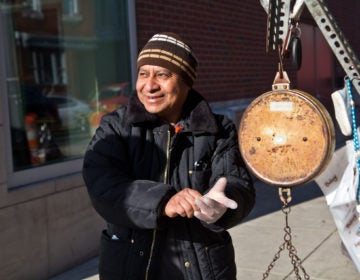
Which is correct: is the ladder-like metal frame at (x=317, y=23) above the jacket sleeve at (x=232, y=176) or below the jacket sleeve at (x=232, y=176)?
above

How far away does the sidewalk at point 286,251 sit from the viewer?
4559 mm

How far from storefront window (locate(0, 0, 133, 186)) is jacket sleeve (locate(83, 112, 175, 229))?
2.47 m

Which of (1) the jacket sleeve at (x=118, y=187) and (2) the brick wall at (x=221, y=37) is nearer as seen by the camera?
(1) the jacket sleeve at (x=118, y=187)

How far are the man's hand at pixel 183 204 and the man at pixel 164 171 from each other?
95 millimetres

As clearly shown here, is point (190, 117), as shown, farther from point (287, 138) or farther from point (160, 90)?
point (287, 138)

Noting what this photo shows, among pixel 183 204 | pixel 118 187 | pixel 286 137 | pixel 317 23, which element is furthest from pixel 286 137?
pixel 118 187

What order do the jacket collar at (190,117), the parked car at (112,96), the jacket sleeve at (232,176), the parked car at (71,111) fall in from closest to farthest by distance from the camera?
the jacket sleeve at (232,176) < the jacket collar at (190,117) < the parked car at (71,111) < the parked car at (112,96)

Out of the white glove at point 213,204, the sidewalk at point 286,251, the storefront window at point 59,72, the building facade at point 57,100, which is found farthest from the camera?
the storefront window at point 59,72

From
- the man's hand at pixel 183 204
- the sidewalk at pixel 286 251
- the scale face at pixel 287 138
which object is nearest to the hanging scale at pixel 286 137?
the scale face at pixel 287 138

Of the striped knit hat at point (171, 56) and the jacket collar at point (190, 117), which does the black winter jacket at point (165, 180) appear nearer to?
the jacket collar at point (190, 117)

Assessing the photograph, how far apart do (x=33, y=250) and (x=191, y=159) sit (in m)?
2.75

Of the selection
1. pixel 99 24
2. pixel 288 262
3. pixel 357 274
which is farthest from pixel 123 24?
pixel 357 274

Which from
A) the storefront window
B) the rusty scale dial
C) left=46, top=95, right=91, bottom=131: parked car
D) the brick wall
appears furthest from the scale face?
the brick wall

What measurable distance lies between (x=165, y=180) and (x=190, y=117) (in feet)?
0.96
